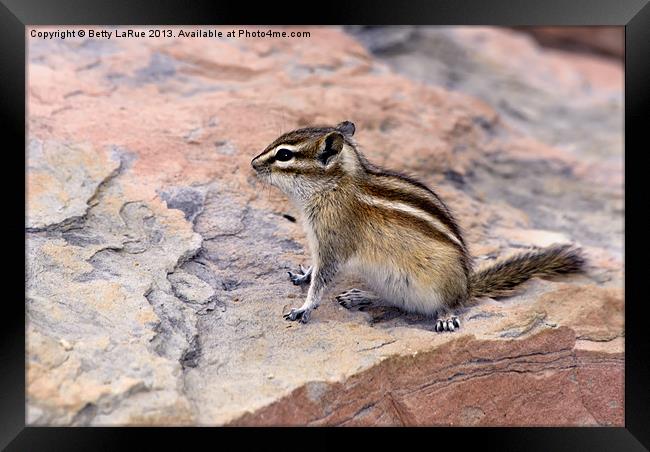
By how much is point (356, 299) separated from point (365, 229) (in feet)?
1.75

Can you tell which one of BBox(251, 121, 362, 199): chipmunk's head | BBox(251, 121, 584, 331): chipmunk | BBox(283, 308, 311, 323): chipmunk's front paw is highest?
BBox(251, 121, 362, 199): chipmunk's head

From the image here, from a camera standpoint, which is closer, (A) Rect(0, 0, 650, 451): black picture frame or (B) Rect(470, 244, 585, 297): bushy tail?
(A) Rect(0, 0, 650, 451): black picture frame

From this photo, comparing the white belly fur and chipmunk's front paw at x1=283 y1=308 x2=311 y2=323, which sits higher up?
the white belly fur

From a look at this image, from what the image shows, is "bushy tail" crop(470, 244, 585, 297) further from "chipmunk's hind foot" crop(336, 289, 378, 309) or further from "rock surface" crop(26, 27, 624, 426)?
"chipmunk's hind foot" crop(336, 289, 378, 309)

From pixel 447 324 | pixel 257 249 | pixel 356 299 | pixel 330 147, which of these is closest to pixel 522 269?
pixel 447 324

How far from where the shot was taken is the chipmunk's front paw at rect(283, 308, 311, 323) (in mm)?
4867

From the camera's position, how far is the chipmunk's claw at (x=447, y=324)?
4859 millimetres

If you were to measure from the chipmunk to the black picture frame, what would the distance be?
983 millimetres

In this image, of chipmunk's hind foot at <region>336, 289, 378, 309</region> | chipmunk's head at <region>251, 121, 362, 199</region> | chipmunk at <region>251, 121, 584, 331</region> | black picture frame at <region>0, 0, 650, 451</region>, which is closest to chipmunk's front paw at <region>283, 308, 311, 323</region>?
chipmunk at <region>251, 121, 584, 331</region>

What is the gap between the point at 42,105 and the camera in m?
6.54

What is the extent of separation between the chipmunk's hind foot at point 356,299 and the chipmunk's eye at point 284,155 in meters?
1.07

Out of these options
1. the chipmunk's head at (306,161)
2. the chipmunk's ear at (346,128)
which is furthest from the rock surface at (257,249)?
the chipmunk's ear at (346,128)

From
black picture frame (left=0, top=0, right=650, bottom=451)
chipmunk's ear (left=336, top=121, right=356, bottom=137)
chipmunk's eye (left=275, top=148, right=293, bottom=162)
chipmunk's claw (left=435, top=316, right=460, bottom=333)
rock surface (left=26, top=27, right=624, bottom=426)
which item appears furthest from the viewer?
chipmunk's ear (left=336, top=121, right=356, bottom=137)
